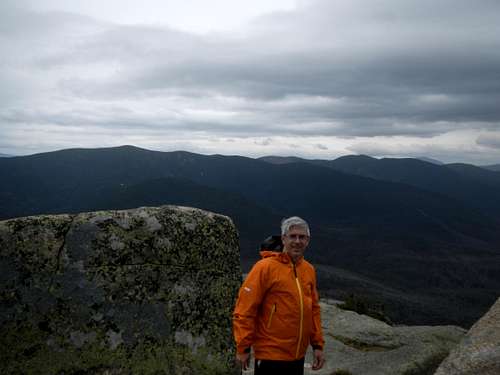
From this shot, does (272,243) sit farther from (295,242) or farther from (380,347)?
(380,347)

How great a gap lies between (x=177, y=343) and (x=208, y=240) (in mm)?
1830

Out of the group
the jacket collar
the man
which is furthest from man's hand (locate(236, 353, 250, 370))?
the jacket collar

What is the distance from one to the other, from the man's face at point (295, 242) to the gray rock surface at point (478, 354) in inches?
224

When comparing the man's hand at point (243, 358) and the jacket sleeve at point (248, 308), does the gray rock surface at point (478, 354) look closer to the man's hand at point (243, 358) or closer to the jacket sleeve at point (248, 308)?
the man's hand at point (243, 358)

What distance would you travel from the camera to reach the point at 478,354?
9.72 metres

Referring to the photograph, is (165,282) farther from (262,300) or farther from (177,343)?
(262,300)

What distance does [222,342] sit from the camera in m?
7.85

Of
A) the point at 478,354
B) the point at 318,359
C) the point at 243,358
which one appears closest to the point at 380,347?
the point at 478,354

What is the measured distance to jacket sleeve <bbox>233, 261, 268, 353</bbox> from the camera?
6168mm

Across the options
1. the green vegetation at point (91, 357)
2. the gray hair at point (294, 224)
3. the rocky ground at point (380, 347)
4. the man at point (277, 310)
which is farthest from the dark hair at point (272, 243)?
the rocky ground at point (380, 347)

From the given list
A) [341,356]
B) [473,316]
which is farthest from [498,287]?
[341,356]

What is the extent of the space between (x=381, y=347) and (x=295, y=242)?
10429 millimetres

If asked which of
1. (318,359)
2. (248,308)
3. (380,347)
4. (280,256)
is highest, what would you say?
(280,256)

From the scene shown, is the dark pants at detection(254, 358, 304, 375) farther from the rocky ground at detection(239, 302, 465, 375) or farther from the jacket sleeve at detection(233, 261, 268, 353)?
the rocky ground at detection(239, 302, 465, 375)
